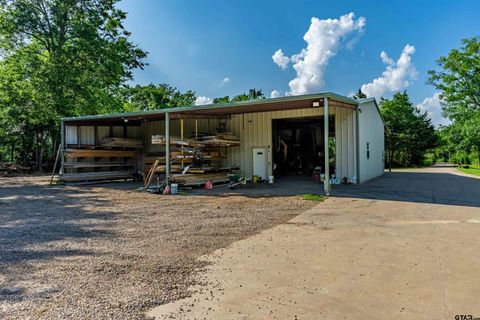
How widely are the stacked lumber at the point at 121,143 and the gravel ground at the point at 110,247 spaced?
22.5 ft

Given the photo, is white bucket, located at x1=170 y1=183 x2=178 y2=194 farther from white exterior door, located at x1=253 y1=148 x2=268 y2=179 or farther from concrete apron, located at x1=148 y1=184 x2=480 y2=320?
concrete apron, located at x1=148 y1=184 x2=480 y2=320

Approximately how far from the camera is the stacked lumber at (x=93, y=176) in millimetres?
14602

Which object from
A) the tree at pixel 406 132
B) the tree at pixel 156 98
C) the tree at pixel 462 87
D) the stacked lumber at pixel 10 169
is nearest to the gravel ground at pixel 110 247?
the stacked lumber at pixel 10 169

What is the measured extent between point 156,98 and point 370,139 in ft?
95.9

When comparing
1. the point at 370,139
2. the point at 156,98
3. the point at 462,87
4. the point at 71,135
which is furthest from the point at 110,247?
the point at 156,98

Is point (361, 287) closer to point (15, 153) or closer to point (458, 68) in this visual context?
point (15, 153)

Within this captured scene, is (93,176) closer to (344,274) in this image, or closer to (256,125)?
(256,125)

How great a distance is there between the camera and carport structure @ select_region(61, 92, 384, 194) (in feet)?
41.5

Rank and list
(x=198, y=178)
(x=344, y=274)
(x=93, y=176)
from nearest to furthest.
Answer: (x=344, y=274), (x=198, y=178), (x=93, y=176)

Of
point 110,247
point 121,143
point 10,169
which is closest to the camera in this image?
point 110,247

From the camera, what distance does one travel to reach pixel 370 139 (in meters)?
16.2

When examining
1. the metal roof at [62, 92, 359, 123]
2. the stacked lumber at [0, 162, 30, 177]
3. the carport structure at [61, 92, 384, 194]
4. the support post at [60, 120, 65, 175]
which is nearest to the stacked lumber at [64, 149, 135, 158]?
the support post at [60, 120, 65, 175]

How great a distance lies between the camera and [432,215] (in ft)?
22.2

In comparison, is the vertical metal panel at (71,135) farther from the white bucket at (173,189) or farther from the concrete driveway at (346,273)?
the concrete driveway at (346,273)
